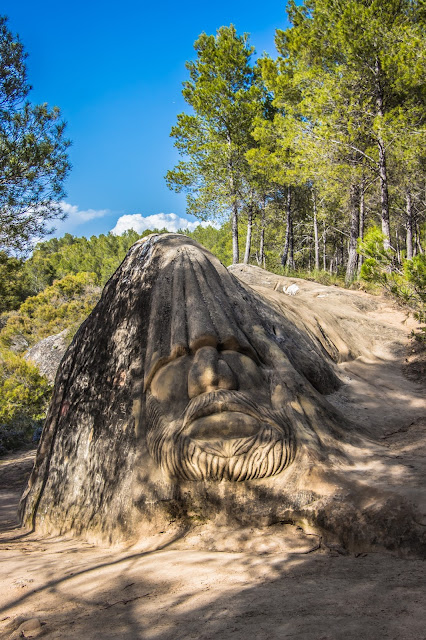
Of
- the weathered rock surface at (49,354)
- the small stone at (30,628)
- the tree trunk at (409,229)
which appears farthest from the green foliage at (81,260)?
the small stone at (30,628)

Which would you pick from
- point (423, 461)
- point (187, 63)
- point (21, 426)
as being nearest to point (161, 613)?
point (423, 461)

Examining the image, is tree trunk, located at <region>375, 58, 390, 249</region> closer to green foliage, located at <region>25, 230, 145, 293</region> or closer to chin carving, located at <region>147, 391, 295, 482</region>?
chin carving, located at <region>147, 391, 295, 482</region>

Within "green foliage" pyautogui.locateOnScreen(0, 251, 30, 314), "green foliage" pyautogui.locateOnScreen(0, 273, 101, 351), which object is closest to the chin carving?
"green foliage" pyautogui.locateOnScreen(0, 251, 30, 314)

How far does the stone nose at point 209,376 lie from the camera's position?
11.5 ft

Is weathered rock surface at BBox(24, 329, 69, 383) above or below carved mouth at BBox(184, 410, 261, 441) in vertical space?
above

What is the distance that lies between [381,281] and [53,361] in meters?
13.9

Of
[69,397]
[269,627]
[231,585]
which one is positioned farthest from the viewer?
[69,397]

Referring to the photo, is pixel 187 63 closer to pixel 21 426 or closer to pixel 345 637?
pixel 21 426

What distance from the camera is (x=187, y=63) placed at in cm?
2042

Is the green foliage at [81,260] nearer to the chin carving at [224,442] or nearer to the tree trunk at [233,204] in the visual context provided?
the tree trunk at [233,204]

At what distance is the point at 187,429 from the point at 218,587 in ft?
4.28

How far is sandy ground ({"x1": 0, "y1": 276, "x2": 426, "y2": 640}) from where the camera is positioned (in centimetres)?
162

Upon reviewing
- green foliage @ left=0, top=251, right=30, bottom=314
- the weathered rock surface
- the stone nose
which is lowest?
the stone nose

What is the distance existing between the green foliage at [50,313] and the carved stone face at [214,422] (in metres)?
20.5
